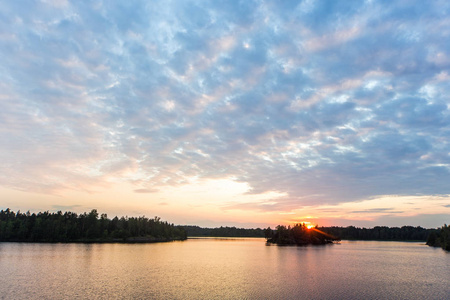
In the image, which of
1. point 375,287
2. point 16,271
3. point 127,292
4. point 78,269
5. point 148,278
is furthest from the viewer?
point 78,269

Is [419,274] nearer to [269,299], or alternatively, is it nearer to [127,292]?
[269,299]

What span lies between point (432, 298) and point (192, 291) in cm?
4409

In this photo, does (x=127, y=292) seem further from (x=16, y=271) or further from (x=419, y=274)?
(x=419, y=274)

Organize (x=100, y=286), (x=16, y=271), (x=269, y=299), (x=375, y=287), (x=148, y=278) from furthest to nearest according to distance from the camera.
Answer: (x=16, y=271), (x=148, y=278), (x=375, y=287), (x=100, y=286), (x=269, y=299)

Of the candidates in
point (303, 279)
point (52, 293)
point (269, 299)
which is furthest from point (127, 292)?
point (303, 279)

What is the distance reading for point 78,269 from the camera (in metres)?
80.9

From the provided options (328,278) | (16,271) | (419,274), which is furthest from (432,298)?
(16,271)

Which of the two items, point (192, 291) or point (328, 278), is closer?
point (192, 291)

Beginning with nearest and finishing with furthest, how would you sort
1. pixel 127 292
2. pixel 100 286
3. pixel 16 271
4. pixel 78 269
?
pixel 127 292 < pixel 100 286 < pixel 16 271 < pixel 78 269

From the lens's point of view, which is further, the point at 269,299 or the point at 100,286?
the point at 100,286

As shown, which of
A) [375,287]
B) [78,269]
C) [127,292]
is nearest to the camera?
[127,292]

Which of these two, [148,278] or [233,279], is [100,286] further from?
[233,279]

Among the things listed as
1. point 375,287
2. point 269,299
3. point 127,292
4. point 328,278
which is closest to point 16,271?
point 127,292

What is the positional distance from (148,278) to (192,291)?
18.9 metres
